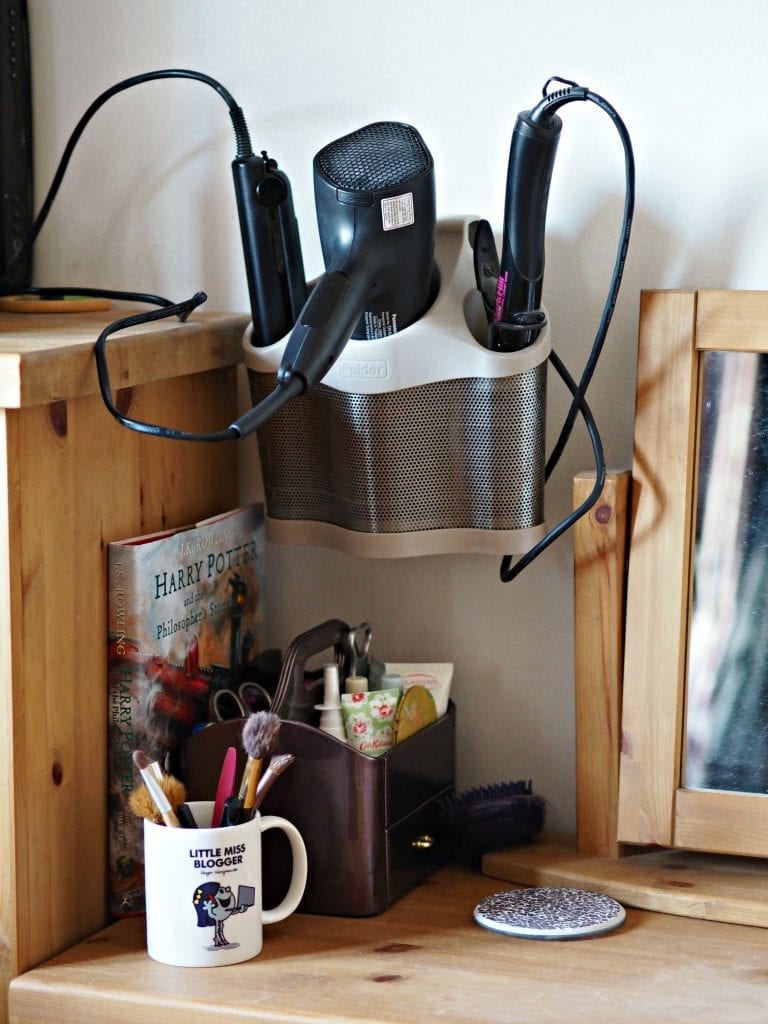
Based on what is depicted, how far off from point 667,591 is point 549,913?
0.23 m

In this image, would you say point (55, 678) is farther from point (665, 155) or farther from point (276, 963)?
point (665, 155)

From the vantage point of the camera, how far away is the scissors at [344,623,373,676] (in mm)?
937

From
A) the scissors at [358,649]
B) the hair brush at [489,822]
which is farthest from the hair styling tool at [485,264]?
the hair brush at [489,822]

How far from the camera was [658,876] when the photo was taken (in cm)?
88

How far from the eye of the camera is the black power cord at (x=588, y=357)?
86 centimetres

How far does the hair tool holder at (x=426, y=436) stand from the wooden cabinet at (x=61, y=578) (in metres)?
0.10

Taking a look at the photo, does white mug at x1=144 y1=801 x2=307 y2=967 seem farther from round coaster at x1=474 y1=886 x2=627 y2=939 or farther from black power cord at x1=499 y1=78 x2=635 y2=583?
black power cord at x1=499 y1=78 x2=635 y2=583

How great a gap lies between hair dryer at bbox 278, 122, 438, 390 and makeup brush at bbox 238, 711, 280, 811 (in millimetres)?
222

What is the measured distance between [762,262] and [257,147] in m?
0.40

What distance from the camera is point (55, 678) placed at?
0.80 m

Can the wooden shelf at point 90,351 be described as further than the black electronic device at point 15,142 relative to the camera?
No

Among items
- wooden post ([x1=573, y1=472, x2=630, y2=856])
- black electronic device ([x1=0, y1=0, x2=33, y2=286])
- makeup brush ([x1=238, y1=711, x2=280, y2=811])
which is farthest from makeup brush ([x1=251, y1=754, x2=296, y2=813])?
black electronic device ([x1=0, y1=0, x2=33, y2=286])

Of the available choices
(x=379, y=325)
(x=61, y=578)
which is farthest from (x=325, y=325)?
(x=61, y=578)

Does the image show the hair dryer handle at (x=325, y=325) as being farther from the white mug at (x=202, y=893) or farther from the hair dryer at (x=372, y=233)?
the white mug at (x=202, y=893)
